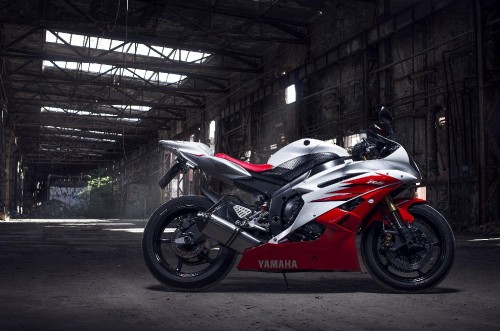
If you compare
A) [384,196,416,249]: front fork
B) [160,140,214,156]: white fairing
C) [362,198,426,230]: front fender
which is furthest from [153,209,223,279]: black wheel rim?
[384,196,416,249]: front fork

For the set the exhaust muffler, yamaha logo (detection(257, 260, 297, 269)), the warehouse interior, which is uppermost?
the warehouse interior

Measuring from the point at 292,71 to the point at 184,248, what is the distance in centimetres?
1851

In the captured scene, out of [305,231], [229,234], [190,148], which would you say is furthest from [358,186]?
[190,148]

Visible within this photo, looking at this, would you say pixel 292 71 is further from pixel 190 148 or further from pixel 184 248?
pixel 184 248

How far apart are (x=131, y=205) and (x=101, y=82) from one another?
17611mm

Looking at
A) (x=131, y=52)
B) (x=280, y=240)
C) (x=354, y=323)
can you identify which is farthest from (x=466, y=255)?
(x=131, y=52)

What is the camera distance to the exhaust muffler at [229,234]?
4.18 meters

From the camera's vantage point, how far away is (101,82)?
26359 millimetres

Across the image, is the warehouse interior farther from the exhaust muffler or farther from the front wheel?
the exhaust muffler

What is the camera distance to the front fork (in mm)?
4203

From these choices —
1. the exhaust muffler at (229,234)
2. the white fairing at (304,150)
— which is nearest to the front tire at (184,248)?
the exhaust muffler at (229,234)

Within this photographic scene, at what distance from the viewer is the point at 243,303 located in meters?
3.82

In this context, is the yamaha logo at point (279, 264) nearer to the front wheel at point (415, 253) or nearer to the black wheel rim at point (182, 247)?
the black wheel rim at point (182, 247)

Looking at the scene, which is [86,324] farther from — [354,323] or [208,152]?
[208,152]
